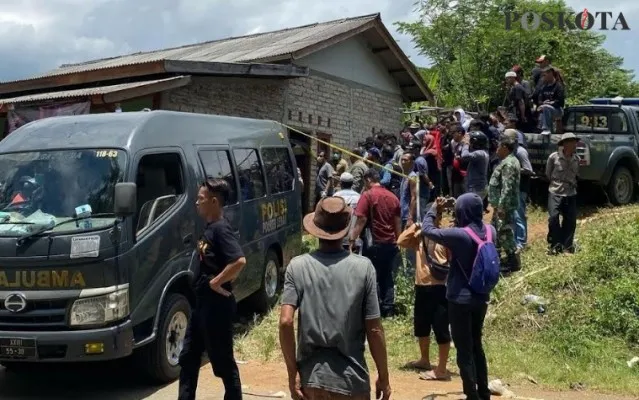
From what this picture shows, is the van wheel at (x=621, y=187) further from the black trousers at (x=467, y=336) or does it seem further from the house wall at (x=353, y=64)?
the black trousers at (x=467, y=336)

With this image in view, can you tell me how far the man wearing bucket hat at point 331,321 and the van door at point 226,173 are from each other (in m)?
3.69

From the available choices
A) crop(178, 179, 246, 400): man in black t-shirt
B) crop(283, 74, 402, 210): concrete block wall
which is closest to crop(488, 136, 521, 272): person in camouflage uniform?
crop(178, 179, 246, 400): man in black t-shirt

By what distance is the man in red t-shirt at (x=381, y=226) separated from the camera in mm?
7688

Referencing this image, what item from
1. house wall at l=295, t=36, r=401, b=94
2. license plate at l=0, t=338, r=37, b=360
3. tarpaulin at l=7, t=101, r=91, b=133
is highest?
house wall at l=295, t=36, r=401, b=94

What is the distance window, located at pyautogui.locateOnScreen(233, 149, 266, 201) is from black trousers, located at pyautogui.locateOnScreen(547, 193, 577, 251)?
3.99m

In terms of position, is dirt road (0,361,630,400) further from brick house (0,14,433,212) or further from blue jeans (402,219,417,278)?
brick house (0,14,433,212)

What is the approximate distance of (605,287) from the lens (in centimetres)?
768

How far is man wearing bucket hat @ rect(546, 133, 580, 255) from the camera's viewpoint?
Answer: 360 inches

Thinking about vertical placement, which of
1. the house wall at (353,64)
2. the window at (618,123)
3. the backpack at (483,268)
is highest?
the house wall at (353,64)

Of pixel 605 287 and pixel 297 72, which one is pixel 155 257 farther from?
pixel 297 72

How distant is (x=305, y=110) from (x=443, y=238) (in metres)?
10.2

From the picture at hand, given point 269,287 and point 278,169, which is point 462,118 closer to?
point 278,169

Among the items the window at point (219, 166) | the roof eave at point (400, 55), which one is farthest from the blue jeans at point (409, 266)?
the roof eave at point (400, 55)

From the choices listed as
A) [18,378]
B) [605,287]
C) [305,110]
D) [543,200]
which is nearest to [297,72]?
[305,110]
